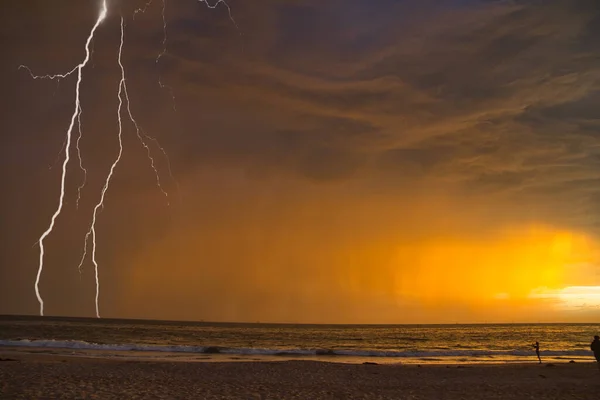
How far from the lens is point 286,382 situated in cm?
1711

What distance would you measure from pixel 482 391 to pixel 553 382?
4599 millimetres

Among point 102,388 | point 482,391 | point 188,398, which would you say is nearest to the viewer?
point 188,398

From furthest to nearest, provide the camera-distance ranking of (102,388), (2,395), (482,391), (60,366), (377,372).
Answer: (377,372) < (60,366) < (482,391) < (102,388) < (2,395)

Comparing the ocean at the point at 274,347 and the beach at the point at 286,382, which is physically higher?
the beach at the point at 286,382

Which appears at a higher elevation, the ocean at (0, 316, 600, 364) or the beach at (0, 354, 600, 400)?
the beach at (0, 354, 600, 400)

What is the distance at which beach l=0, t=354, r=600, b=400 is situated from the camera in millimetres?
14078

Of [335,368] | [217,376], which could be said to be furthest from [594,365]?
[217,376]

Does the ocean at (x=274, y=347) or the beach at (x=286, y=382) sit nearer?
the beach at (x=286, y=382)

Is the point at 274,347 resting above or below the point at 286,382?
below

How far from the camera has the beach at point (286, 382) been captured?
14.1 meters

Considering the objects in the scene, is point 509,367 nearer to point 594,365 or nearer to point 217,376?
point 594,365

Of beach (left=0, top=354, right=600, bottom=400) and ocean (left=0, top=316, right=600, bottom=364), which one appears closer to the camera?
beach (left=0, top=354, right=600, bottom=400)

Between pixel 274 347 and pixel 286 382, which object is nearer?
pixel 286 382

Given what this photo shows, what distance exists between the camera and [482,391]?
16.2 metres
